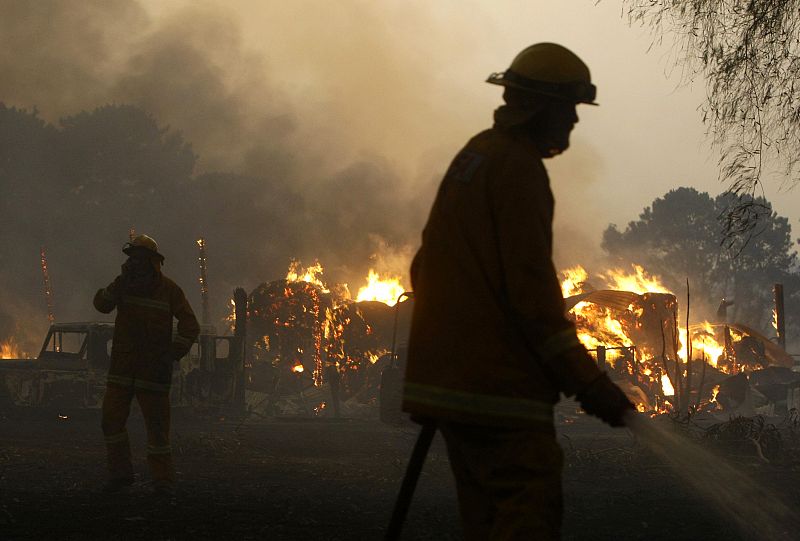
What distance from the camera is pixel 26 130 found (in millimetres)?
50500

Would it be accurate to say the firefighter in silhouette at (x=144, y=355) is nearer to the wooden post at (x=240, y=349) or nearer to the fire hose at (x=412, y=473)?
the fire hose at (x=412, y=473)

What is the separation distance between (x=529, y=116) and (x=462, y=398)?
0.93 m

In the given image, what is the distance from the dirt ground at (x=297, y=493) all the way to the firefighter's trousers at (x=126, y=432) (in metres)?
0.25

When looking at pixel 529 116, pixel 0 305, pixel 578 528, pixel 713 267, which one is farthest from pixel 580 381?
pixel 713 267

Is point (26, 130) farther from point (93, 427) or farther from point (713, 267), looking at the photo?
point (713, 267)

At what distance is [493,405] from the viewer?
2822 millimetres

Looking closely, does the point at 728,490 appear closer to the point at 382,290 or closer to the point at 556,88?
the point at 556,88

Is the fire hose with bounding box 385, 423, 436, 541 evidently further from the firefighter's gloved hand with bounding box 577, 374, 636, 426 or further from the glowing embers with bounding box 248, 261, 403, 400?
the glowing embers with bounding box 248, 261, 403, 400

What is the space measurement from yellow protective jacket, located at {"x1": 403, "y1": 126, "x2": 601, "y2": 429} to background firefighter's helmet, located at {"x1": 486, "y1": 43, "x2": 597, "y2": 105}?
24 cm

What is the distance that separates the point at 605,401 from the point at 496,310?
1.31 ft

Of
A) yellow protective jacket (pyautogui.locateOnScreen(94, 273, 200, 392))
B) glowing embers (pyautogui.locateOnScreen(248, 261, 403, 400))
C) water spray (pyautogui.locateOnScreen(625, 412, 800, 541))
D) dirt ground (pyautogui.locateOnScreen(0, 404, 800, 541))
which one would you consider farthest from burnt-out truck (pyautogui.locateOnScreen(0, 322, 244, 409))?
water spray (pyautogui.locateOnScreen(625, 412, 800, 541))

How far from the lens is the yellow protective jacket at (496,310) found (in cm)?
281

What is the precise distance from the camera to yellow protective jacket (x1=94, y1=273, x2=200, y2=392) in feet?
26.1

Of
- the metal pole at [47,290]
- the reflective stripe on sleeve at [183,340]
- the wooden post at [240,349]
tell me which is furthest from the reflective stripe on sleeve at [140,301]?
the metal pole at [47,290]
